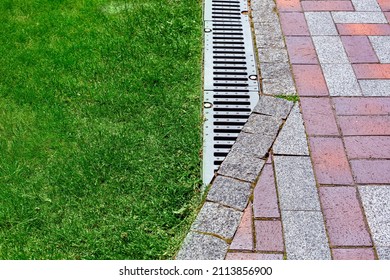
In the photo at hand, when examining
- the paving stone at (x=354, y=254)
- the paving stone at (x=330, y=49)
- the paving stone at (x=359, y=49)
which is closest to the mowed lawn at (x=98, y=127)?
the paving stone at (x=354, y=254)

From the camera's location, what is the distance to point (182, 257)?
9.25 feet

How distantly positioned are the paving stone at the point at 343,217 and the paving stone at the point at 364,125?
51 cm

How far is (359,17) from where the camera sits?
4609 millimetres

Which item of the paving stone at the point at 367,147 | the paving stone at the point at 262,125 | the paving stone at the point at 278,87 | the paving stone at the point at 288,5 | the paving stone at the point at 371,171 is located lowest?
the paving stone at the point at 371,171

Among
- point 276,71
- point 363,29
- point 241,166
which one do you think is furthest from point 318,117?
point 363,29

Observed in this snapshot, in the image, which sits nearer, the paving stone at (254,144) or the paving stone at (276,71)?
the paving stone at (254,144)

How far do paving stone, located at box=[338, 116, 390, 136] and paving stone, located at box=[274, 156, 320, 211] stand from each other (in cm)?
41

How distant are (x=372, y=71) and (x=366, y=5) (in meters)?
1.03

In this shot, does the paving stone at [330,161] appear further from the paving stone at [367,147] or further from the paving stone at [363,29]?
the paving stone at [363,29]

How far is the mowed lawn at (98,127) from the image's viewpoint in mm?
2961

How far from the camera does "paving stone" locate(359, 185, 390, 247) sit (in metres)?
2.92

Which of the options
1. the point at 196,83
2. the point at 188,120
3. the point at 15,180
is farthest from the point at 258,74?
the point at 15,180

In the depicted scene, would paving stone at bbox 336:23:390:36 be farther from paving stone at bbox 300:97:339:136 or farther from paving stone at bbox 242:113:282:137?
paving stone at bbox 242:113:282:137

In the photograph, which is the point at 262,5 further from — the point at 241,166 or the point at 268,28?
the point at 241,166
